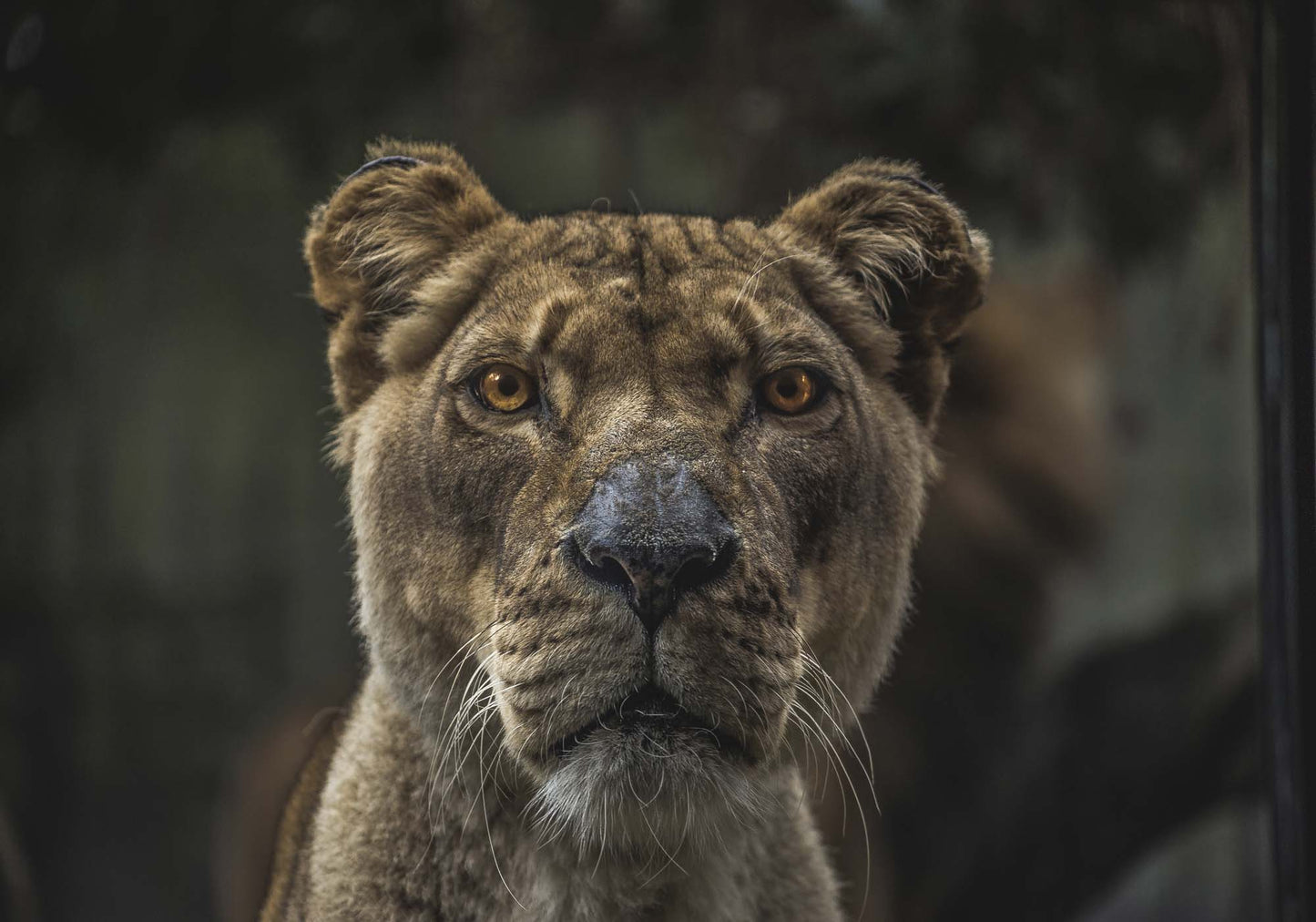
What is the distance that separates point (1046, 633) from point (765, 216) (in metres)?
4.21

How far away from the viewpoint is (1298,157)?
1.98m

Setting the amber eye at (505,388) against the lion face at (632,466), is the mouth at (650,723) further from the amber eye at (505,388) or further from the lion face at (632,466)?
the amber eye at (505,388)

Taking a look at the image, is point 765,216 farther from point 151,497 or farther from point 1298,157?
point 151,497

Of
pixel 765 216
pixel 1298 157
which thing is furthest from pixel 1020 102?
pixel 1298 157

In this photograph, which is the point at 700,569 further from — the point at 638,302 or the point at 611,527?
the point at 638,302

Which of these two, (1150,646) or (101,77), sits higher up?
(101,77)

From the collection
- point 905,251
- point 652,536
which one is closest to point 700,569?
point 652,536

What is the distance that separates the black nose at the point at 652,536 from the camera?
1.75m

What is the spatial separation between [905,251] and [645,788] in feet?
3.83

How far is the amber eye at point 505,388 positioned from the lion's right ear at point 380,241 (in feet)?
1.08

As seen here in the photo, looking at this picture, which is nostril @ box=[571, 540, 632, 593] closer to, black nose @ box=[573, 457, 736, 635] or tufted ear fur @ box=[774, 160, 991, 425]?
black nose @ box=[573, 457, 736, 635]

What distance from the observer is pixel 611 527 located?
1801 millimetres

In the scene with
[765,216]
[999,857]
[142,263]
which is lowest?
[999,857]

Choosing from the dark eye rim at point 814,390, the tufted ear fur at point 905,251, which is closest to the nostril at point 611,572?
the dark eye rim at point 814,390
